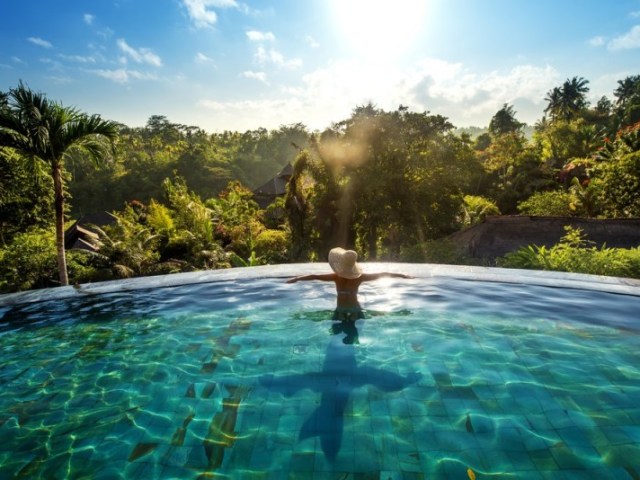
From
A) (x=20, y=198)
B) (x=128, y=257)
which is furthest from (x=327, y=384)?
(x=20, y=198)

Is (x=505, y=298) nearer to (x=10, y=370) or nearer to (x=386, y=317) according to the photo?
(x=386, y=317)

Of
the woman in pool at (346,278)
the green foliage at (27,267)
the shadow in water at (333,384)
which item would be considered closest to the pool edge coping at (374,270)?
the woman in pool at (346,278)

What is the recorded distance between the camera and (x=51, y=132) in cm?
787

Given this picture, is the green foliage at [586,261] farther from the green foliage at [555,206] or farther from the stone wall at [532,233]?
the green foliage at [555,206]

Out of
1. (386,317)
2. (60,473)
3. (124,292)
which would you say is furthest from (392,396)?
(124,292)

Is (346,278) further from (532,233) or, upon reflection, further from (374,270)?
(532,233)

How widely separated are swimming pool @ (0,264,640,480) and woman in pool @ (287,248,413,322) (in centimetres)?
33

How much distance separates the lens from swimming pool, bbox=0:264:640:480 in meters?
2.99

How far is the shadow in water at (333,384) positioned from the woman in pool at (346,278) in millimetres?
1085

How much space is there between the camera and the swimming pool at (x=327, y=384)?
9.80 ft

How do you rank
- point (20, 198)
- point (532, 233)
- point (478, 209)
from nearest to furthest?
1. point (532, 233)
2. point (20, 198)
3. point (478, 209)

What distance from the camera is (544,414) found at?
3430mm

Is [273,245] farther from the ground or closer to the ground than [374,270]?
closer to the ground

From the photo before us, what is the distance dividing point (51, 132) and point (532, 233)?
43.4 ft
